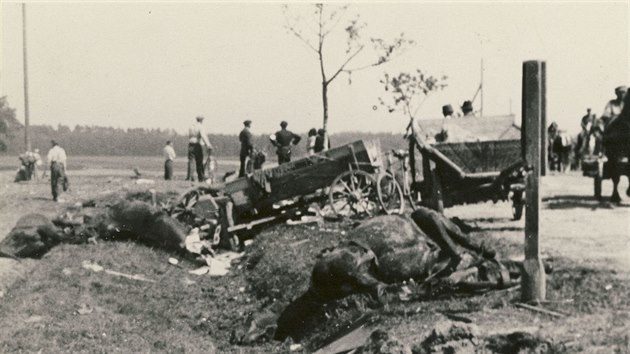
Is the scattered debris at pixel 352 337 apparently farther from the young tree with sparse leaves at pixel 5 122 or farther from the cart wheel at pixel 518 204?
the young tree with sparse leaves at pixel 5 122

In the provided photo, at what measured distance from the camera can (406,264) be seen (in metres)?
7.05

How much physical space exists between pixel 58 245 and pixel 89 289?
8.99 feet

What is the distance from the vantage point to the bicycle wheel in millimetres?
12571

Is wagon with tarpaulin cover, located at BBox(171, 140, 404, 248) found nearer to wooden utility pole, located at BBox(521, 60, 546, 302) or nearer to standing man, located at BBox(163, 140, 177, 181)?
wooden utility pole, located at BBox(521, 60, 546, 302)

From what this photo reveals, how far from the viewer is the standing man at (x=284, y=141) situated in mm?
18891

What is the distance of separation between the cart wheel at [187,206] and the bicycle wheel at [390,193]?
3908mm

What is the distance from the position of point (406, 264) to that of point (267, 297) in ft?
9.06

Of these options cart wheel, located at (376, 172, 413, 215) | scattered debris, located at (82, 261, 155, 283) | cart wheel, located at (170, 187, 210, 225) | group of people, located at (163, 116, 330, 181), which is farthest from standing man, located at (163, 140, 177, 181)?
scattered debris, located at (82, 261, 155, 283)

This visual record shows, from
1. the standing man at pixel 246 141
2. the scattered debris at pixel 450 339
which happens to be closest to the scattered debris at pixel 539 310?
the scattered debris at pixel 450 339

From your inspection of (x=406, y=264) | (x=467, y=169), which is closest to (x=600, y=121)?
(x=467, y=169)

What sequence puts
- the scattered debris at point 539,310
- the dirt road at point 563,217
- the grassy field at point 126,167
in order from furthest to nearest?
the grassy field at point 126,167 → the dirt road at point 563,217 → the scattered debris at point 539,310

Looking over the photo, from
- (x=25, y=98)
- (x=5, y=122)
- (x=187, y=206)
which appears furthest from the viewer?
(x=5, y=122)

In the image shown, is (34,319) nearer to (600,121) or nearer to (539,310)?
(539,310)

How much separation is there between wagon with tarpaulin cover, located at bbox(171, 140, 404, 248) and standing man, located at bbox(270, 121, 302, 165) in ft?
17.1
